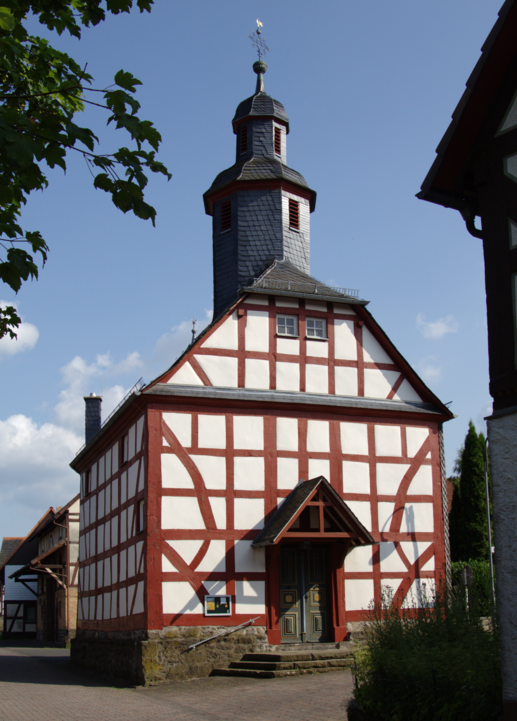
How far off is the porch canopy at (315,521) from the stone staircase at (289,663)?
2315 millimetres

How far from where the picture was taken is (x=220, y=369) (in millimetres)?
18359

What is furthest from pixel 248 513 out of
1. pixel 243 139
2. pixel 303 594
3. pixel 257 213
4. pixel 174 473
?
pixel 243 139

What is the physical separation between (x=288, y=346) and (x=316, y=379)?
111 centimetres

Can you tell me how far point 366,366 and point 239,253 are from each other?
509 cm

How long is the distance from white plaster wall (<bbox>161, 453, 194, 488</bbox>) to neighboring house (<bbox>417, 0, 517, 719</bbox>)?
9404 millimetres

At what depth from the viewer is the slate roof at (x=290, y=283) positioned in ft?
63.4

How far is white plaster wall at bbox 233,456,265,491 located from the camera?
17.6 metres

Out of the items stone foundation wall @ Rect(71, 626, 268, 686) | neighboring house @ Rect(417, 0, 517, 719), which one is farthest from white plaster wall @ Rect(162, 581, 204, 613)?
neighboring house @ Rect(417, 0, 517, 719)

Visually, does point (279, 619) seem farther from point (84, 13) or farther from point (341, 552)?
point (84, 13)

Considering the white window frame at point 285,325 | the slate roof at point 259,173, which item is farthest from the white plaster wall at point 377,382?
the slate roof at point 259,173

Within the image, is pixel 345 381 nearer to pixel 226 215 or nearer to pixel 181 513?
pixel 181 513

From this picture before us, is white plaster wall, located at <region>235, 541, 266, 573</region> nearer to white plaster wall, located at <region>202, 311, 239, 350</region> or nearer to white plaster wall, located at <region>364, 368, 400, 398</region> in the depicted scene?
white plaster wall, located at <region>202, 311, 239, 350</region>

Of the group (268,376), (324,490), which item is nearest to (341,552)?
(324,490)

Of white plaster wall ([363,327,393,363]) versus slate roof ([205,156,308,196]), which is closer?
white plaster wall ([363,327,393,363])
